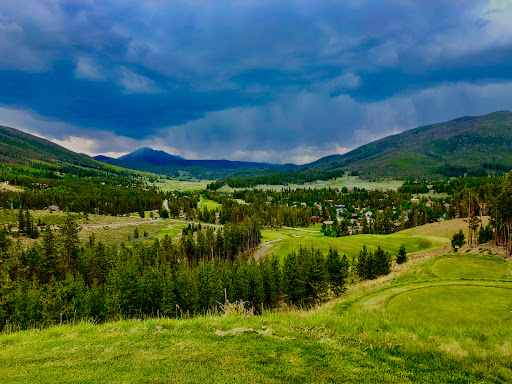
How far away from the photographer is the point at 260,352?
9.09m

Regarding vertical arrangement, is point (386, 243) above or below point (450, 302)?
below

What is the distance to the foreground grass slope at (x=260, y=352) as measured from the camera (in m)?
Result: 7.64

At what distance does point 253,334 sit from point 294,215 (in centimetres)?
15466

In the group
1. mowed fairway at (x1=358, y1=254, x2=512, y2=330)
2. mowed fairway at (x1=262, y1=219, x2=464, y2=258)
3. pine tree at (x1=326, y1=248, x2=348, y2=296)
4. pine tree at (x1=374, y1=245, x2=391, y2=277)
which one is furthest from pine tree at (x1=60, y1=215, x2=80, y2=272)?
pine tree at (x1=374, y1=245, x2=391, y2=277)

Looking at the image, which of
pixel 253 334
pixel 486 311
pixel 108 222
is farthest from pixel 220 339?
pixel 108 222

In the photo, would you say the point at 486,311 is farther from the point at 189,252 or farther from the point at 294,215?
the point at 294,215

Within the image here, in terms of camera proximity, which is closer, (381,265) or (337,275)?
(337,275)

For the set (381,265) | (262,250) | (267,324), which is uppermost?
(267,324)

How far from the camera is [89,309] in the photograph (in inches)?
1631

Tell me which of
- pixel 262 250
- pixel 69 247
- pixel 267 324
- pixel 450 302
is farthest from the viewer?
pixel 262 250

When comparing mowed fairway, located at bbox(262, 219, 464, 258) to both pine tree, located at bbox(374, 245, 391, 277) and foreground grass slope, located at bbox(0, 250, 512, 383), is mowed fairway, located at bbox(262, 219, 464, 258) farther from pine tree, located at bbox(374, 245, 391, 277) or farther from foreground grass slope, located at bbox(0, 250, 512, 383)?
foreground grass slope, located at bbox(0, 250, 512, 383)

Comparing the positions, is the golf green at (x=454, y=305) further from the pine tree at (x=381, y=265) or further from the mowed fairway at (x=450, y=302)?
the pine tree at (x=381, y=265)

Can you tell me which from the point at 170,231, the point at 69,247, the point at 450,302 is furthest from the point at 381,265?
the point at 170,231

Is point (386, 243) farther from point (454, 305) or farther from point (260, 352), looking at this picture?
point (260, 352)
